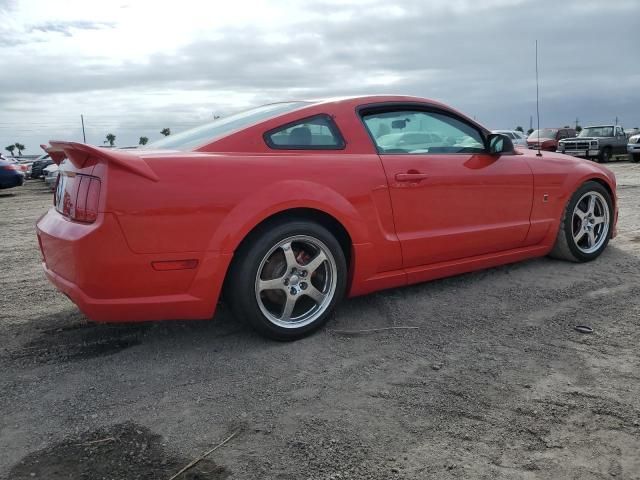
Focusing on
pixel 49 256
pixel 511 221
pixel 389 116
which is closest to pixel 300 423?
pixel 49 256

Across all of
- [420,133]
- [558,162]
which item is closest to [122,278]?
[420,133]

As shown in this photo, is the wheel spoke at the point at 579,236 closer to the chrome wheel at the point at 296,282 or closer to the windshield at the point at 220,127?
the chrome wheel at the point at 296,282

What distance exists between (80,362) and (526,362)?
2.39 m

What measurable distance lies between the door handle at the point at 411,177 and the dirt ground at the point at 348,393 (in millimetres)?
864

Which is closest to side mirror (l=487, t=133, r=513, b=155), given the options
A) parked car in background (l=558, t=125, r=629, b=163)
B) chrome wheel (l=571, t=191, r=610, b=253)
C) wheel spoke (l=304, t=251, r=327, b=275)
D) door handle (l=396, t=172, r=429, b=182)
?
door handle (l=396, t=172, r=429, b=182)

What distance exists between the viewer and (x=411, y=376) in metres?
2.88

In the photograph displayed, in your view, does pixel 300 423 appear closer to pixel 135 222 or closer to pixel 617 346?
pixel 135 222

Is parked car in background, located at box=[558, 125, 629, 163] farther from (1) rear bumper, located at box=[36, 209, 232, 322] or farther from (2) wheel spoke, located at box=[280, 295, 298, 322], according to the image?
(1) rear bumper, located at box=[36, 209, 232, 322]

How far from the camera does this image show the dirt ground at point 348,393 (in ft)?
7.19

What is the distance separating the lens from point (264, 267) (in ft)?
10.9

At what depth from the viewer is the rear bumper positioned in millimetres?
2865

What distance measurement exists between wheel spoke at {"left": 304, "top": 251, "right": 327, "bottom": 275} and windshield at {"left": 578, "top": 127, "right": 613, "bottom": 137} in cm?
2418

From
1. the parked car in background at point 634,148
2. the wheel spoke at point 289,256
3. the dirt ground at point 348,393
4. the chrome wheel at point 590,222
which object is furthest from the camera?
the parked car in background at point 634,148

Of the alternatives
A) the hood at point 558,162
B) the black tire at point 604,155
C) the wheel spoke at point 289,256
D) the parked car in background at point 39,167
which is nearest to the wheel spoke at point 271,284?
the wheel spoke at point 289,256
